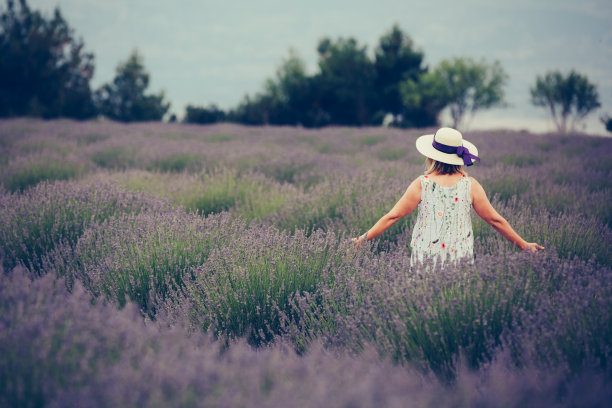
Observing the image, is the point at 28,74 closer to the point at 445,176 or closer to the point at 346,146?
the point at 346,146

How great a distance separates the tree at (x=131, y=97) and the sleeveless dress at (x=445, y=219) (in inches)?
1362

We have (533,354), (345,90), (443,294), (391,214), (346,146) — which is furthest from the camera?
(345,90)

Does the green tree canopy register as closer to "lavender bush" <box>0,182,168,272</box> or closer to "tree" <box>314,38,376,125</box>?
"tree" <box>314,38,376,125</box>

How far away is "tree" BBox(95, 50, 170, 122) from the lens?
33906 mm

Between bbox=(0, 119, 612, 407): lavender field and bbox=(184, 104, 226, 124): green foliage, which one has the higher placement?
bbox=(184, 104, 226, 124): green foliage

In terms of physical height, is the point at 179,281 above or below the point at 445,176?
below

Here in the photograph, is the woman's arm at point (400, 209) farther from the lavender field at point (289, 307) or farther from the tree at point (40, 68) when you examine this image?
the tree at point (40, 68)

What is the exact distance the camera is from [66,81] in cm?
2869

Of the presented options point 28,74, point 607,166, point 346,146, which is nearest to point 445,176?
point 607,166

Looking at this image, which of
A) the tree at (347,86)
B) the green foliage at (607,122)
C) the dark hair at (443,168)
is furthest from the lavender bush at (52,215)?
the tree at (347,86)

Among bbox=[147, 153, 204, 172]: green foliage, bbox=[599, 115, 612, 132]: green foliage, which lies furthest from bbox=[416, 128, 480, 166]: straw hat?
bbox=[599, 115, 612, 132]: green foliage

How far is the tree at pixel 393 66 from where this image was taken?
3488 centimetres

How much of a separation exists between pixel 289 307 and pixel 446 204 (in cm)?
108

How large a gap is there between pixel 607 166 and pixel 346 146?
15.9 feet
